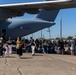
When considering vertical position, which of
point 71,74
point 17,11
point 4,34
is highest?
point 17,11

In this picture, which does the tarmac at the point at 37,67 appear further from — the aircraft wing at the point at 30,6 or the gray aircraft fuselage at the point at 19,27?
the gray aircraft fuselage at the point at 19,27

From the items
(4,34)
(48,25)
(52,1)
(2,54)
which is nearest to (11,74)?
(2,54)

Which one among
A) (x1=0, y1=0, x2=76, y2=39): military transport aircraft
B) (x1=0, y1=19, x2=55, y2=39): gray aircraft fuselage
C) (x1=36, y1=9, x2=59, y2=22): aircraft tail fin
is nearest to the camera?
(x1=0, y1=0, x2=76, y2=39): military transport aircraft

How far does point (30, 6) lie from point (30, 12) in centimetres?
206

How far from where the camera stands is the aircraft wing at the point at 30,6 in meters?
24.5

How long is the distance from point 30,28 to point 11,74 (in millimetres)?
21474

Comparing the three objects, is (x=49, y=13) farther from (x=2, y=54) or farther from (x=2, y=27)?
(x=2, y=54)

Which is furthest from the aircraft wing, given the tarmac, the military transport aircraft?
the tarmac

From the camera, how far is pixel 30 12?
91.6ft

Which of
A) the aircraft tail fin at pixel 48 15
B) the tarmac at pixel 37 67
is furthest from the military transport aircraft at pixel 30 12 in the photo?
the tarmac at pixel 37 67

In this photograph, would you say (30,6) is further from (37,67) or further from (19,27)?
(37,67)

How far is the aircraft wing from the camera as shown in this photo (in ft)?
80.5

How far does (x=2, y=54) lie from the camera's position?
20.7 metres

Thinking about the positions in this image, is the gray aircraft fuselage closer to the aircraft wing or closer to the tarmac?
the aircraft wing
